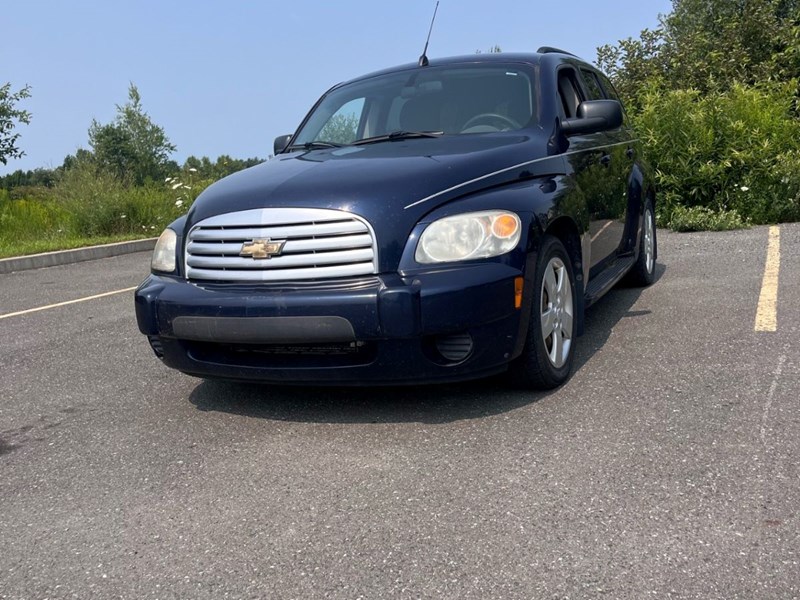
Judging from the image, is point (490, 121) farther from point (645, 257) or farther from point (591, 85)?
point (645, 257)

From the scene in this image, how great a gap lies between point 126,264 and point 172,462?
8466mm

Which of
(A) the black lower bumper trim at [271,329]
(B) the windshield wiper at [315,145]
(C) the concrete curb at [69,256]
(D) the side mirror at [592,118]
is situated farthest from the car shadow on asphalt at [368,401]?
(C) the concrete curb at [69,256]

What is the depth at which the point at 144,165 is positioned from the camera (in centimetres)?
5594

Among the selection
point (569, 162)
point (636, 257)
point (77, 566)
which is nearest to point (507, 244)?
point (569, 162)

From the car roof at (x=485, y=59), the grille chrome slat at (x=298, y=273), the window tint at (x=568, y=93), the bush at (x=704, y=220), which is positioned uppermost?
the car roof at (x=485, y=59)

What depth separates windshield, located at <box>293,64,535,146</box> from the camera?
15.9 feet

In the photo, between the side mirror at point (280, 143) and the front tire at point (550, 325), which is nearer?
the front tire at point (550, 325)

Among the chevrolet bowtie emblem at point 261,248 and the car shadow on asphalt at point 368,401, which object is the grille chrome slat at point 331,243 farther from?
the car shadow on asphalt at point 368,401

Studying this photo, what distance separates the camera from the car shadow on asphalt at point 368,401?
389cm

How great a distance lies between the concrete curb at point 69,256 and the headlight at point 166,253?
7.79m

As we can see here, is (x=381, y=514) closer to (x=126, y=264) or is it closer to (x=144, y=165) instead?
(x=126, y=264)

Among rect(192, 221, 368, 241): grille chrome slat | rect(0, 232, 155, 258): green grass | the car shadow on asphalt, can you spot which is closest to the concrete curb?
rect(0, 232, 155, 258): green grass

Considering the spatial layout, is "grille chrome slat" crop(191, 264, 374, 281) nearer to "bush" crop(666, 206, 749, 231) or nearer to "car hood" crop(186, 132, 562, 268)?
"car hood" crop(186, 132, 562, 268)

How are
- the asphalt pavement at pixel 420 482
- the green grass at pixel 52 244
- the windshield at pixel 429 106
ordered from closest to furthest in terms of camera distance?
the asphalt pavement at pixel 420 482 < the windshield at pixel 429 106 < the green grass at pixel 52 244
